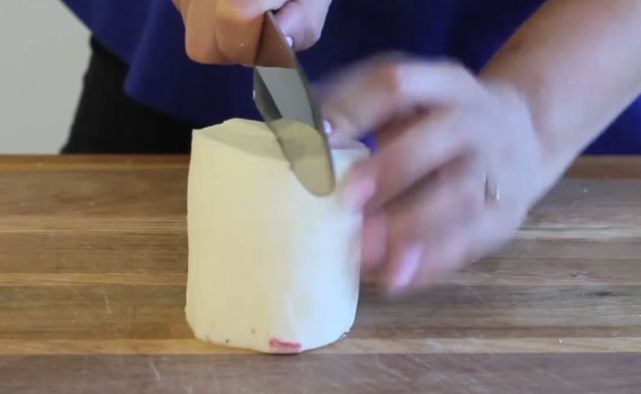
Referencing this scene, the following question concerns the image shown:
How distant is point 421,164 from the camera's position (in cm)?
61

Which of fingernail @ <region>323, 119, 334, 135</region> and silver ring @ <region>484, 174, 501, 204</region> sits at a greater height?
fingernail @ <region>323, 119, 334, 135</region>

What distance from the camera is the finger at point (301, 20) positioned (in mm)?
764

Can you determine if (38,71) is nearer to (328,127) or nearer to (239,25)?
(239,25)

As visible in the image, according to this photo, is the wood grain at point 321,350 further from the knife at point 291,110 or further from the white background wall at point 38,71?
the white background wall at point 38,71

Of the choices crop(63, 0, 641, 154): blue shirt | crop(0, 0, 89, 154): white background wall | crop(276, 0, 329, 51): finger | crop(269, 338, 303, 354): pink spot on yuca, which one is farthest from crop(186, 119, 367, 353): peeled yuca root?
crop(0, 0, 89, 154): white background wall

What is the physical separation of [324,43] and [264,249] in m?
0.38

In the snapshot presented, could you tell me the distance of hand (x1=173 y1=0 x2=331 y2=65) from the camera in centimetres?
71

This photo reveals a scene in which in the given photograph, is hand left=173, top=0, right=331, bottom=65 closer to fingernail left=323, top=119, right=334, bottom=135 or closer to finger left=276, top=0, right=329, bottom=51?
finger left=276, top=0, right=329, bottom=51

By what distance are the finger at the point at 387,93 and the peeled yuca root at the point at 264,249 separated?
4 centimetres

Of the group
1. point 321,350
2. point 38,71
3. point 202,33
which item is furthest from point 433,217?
point 38,71

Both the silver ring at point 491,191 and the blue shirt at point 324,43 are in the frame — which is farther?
the blue shirt at point 324,43

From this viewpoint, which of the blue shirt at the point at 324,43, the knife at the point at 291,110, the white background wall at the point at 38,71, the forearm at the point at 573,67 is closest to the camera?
the knife at the point at 291,110

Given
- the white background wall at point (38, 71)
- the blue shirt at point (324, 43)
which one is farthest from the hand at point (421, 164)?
the white background wall at point (38, 71)

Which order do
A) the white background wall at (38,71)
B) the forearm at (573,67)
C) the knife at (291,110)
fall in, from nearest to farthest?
the knife at (291,110)
the forearm at (573,67)
the white background wall at (38,71)
